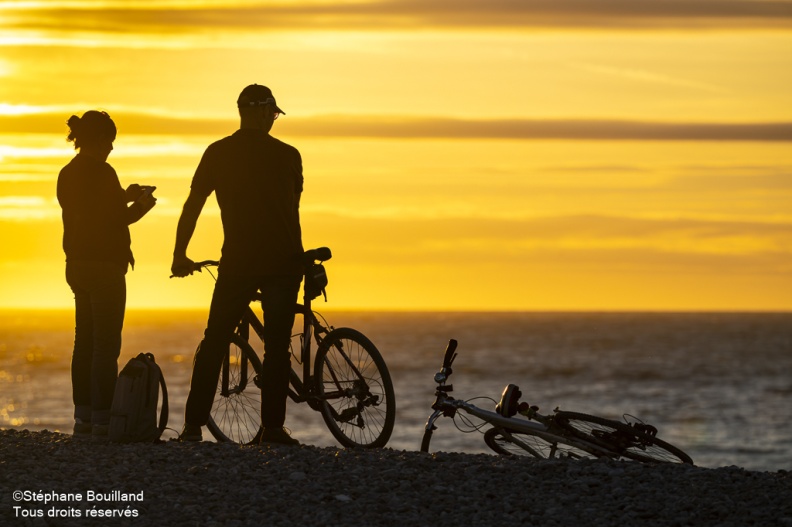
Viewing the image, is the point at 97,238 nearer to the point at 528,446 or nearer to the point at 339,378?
the point at 339,378

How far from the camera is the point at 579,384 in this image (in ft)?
247

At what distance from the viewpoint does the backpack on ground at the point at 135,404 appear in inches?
398

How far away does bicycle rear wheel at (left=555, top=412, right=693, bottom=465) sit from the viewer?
9367mm

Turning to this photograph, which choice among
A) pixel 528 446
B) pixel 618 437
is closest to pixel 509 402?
pixel 528 446

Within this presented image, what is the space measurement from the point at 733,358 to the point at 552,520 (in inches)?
3800

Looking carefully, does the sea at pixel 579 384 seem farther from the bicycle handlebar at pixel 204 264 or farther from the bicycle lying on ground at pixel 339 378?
the bicycle handlebar at pixel 204 264

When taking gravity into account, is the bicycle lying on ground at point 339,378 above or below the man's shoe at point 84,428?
above

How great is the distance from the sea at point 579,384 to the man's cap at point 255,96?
117 inches

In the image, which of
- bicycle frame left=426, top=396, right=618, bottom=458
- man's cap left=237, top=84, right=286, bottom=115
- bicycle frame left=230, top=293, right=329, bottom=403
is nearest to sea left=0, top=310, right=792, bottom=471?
bicycle frame left=426, top=396, right=618, bottom=458

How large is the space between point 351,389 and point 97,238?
7.69 ft

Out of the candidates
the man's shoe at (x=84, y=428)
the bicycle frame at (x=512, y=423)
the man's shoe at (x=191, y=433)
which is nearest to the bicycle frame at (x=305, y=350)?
the man's shoe at (x=191, y=433)

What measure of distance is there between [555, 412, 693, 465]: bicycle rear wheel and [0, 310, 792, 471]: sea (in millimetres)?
747

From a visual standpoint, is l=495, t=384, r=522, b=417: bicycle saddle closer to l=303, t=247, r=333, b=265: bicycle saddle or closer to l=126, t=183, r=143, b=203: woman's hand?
l=303, t=247, r=333, b=265: bicycle saddle

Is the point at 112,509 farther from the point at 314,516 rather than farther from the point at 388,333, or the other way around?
the point at 388,333
